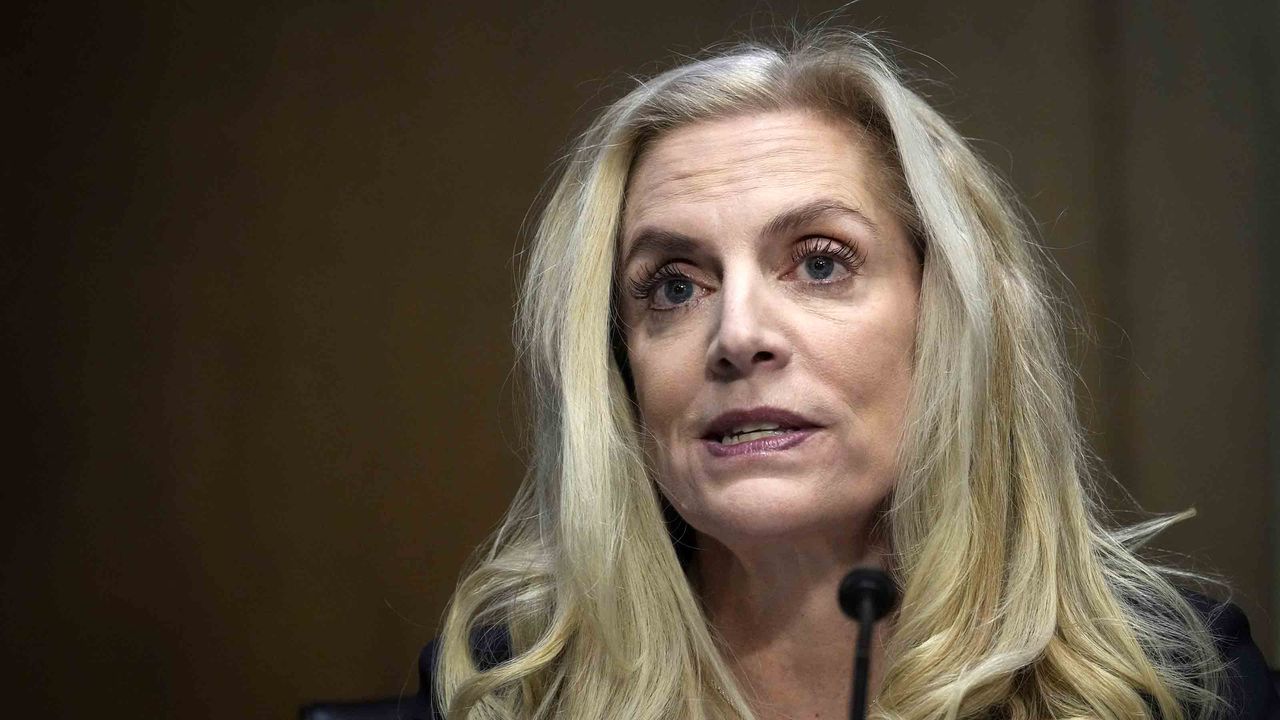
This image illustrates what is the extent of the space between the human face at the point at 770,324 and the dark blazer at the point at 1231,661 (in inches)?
10.6

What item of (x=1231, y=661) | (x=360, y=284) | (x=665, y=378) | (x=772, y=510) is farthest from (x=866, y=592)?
A: (x=360, y=284)

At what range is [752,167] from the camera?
1.26 meters

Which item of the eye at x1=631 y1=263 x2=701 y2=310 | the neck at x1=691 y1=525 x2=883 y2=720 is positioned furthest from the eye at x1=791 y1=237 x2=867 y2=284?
the neck at x1=691 y1=525 x2=883 y2=720

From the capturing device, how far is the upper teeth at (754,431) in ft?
3.87

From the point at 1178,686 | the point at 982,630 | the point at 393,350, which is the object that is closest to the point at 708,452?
the point at 982,630

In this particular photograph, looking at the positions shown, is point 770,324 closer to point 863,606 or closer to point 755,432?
point 755,432

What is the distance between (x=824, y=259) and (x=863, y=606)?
19.4 inches

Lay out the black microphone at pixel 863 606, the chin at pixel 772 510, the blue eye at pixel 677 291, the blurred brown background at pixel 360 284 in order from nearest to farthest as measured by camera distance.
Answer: the black microphone at pixel 863 606 → the chin at pixel 772 510 → the blue eye at pixel 677 291 → the blurred brown background at pixel 360 284

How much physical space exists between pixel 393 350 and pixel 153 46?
0.51 meters

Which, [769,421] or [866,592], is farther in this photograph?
[769,421]

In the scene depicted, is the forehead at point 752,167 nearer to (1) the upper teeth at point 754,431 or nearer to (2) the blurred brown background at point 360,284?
(1) the upper teeth at point 754,431

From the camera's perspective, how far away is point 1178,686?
46.8 inches

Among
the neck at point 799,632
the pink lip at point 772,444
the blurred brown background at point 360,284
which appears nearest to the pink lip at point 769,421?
the pink lip at point 772,444

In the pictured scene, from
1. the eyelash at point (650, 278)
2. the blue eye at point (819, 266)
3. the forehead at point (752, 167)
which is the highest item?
the forehead at point (752, 167)
